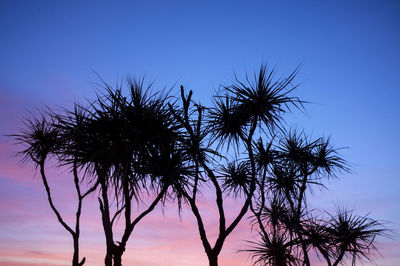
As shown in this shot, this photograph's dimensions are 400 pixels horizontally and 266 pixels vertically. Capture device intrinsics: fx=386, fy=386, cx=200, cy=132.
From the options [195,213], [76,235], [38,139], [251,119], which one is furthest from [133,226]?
[38,139]

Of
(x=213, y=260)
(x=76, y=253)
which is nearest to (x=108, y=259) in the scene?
(x=213, y=260)

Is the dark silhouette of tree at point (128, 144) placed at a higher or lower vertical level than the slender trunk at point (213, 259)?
higher

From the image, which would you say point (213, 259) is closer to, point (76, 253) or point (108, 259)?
point (108, 259)

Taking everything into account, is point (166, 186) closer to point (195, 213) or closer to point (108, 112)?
point (195, 213)

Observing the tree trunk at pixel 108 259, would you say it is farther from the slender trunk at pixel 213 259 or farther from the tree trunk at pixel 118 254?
the slender trunk at pixel 213 259

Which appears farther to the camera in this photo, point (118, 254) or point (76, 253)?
point (76, 253)

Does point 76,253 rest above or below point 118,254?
above

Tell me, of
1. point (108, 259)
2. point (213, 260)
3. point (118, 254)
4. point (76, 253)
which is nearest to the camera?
point (118, 254)

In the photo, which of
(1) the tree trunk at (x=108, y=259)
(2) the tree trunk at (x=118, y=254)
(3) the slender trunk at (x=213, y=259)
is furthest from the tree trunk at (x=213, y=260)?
(1) the tree trunk at (x=108, y=259)

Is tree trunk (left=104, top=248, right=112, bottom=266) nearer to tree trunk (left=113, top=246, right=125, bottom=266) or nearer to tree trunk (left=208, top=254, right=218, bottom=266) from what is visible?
tree trunk (left=113, top=246, right=125, bottom=266)

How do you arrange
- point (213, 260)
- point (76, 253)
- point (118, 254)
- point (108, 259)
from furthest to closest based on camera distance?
1. point (76, 253)
2. point (213, 260)
3. point (108, 259)
4. point (118, 254)

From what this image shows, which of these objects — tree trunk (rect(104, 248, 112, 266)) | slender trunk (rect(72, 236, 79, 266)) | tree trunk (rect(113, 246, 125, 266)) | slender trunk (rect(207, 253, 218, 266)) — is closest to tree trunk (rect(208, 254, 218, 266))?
slender trunk (rect(207, 253, 218, 266))

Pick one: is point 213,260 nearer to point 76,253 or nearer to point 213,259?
point 213,259

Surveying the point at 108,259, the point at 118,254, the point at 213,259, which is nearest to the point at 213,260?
the point at 213,259
